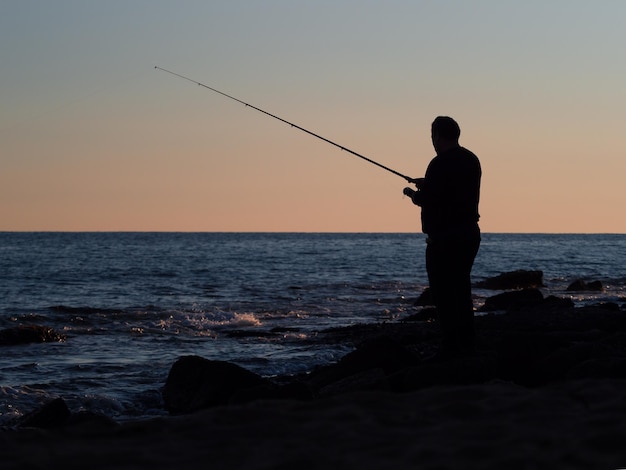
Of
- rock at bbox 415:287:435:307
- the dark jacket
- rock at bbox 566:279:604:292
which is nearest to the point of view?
the dark jacket

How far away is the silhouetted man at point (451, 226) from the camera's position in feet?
23.2

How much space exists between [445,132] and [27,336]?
28.0ft

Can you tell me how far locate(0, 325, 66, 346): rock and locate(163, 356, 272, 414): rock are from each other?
5.69 m

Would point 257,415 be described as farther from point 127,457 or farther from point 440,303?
point 440,303

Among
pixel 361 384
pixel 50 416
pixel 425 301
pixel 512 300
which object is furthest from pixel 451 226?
pixel 425 301

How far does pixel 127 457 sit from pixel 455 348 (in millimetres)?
3624

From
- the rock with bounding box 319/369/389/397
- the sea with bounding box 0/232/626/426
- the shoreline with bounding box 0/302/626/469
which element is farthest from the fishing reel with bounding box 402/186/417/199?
the sea with bounding box 0/232/626/426

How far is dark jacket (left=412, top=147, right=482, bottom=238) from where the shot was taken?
7.06 metres

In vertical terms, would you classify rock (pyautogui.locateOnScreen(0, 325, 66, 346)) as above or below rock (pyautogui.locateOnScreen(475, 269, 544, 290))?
below

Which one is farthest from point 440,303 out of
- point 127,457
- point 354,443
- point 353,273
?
point 353,273

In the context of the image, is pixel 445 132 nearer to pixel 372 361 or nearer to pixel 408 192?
pixel 408 192

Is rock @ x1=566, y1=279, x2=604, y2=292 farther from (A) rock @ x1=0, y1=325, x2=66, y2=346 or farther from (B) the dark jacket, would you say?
(B) the dark jacket

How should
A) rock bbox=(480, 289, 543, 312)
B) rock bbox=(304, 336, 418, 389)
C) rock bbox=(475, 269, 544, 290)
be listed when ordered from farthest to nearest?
rock bbox=(475, 269, 544, 290), rock bbox=(480, 289, 543, 312), rock bbox=(304, 336, 418, 389)

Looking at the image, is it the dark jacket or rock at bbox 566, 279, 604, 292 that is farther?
rock at bbox 566, 279, 604, 292
